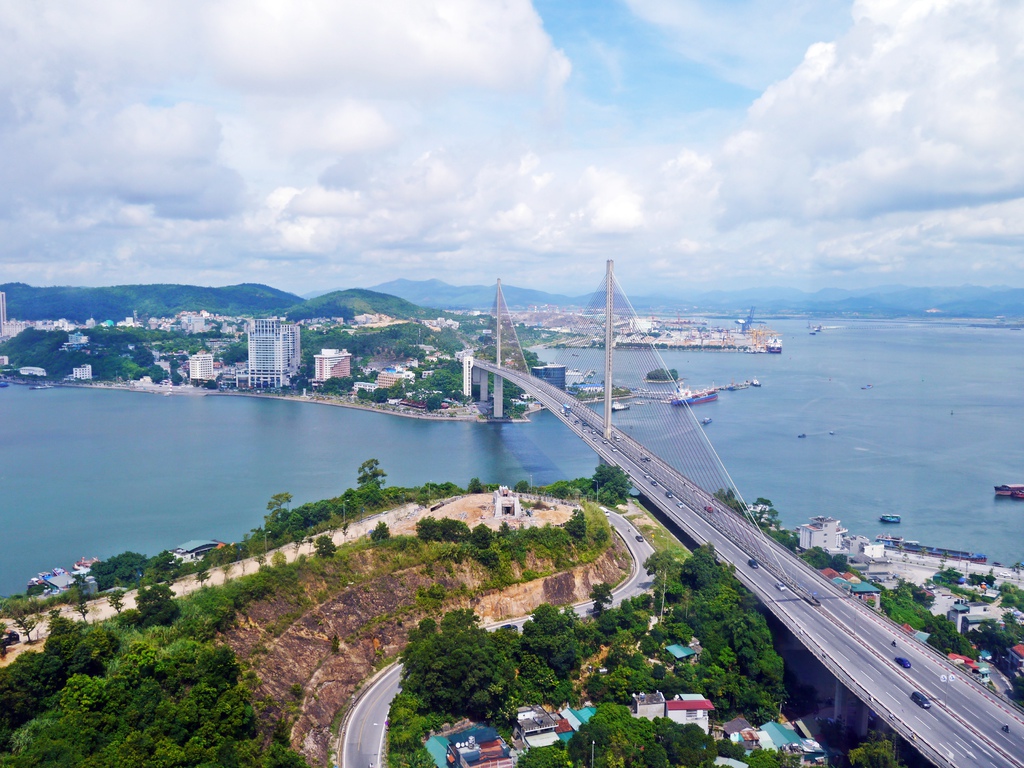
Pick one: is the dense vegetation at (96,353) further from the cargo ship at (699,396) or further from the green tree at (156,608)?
the green tree at (156,608)

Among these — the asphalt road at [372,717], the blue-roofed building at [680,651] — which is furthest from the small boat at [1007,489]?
the blue-roofed building at [680,651]

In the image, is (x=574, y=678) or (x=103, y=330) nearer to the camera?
(x=574, y=678)

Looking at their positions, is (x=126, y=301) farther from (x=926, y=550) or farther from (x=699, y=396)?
(x=926, y=550)

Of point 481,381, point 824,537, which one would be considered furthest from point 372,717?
point 481,381

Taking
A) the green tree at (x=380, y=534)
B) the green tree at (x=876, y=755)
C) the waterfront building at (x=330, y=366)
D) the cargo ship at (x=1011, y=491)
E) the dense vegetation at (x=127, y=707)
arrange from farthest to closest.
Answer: the waterfront building at (x=330, y=366), the cargo ship at (x=1011, y=491), the green tree at (x=380, y=534), the green tree at (x=876, y=755), the dense vegetation at (x=127, y=707)

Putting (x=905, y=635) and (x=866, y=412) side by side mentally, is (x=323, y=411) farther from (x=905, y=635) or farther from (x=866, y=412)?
(x=905, y=635)

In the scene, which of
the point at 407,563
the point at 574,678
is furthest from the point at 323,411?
the point at 574,678

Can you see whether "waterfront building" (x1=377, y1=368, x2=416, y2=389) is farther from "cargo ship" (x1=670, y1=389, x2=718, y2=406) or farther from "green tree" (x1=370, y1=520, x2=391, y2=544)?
"green tree" (x1=370, y1=520, x2=391, y2=544)
